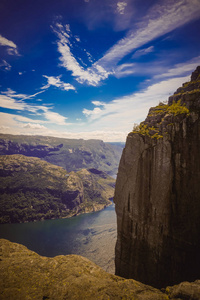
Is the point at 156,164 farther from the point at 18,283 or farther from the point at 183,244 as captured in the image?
the point at 18,283

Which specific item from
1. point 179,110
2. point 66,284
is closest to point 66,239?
point 66,284

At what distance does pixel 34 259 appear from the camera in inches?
780

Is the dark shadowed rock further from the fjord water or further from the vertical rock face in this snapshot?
the fjord water

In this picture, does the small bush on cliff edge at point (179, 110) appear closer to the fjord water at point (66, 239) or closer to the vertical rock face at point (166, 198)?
the vertical rock face at point (166, 198)

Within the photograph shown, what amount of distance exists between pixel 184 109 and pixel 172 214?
56.4 feet

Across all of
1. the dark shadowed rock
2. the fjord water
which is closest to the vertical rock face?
the dark shadowed rock

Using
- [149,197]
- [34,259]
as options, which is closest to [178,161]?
[149,197]

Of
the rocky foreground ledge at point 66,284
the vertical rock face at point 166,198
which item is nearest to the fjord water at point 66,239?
the vertical rock face at point 166,198

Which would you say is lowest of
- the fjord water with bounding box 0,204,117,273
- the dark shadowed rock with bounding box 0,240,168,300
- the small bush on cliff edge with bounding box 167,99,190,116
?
the fjord water with bounding box 0,204,117,273

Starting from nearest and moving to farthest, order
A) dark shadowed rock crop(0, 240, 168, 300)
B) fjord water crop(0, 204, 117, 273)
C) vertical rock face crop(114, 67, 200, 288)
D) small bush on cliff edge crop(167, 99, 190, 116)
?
dark shadowed rock crop(0, 240, 168, 300) → vertical rock face crop(114, 67, 200, 288) → small bush on cliff edge crop(167, 99, 190, 116) → fjord water crop(0, 204, 117, 273)

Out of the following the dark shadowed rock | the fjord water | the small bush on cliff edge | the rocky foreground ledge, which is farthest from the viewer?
the fjord water

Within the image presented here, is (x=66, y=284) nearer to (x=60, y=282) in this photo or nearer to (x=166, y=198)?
(x=60, y=282)

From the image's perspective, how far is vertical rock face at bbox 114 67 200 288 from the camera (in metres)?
22.2

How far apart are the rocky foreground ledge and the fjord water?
7198 centimetres
